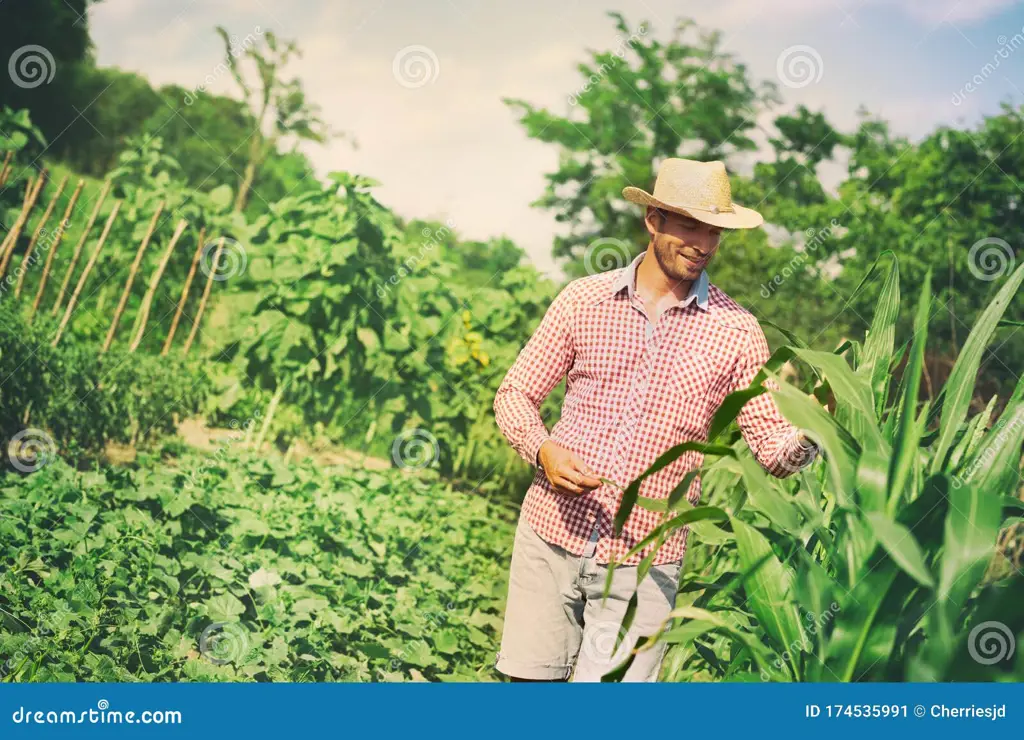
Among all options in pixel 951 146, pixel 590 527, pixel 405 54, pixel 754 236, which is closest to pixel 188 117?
pixel 405 54

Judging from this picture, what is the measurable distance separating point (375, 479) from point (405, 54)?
1984 millimetres

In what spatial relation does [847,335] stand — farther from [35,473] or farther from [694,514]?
[694,514]

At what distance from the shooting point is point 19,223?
5160mm

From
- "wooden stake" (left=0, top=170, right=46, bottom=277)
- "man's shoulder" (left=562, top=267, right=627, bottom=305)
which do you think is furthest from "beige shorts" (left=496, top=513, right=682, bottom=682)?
"wooden stake" (left=0, top=170, right=46, bottom=277)

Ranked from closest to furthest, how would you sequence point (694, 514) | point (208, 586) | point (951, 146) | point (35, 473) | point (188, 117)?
point (694, 514) → point (208, 586) → point (35, 473) → point (951, 146) → point (188, 117)

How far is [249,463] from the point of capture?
204 inches
